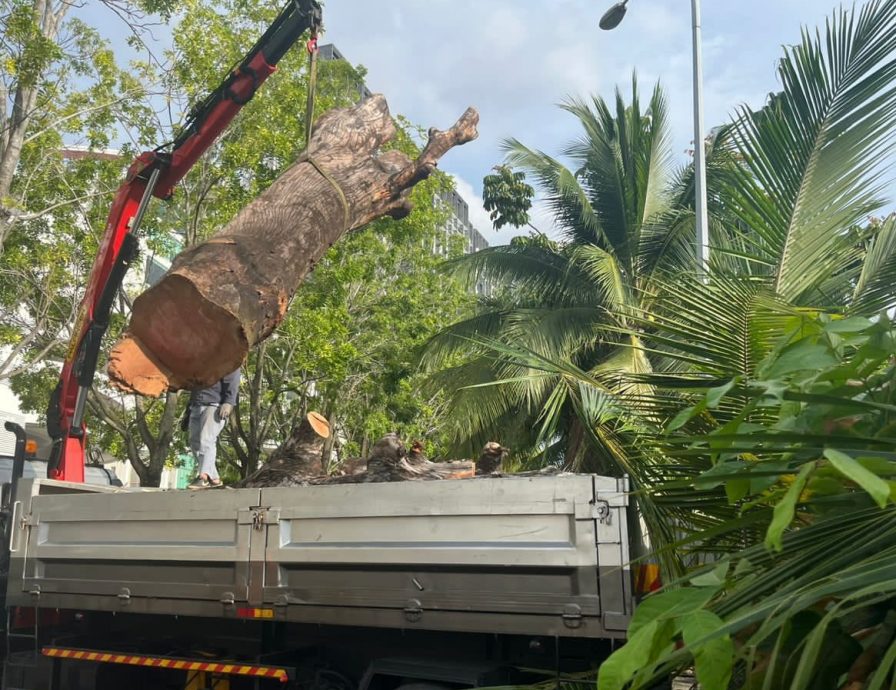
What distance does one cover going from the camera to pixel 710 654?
4.32 feet

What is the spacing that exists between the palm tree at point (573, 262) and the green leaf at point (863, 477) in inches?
451

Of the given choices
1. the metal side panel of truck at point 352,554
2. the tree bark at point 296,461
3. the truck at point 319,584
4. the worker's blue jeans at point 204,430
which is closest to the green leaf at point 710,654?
the truck at point 319,584

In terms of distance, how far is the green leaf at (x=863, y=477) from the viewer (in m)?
1.11

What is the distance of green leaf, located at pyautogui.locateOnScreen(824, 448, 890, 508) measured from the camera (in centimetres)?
111

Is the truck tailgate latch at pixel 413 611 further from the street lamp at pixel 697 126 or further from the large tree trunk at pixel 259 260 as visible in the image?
the street lamp at pixel 697 126

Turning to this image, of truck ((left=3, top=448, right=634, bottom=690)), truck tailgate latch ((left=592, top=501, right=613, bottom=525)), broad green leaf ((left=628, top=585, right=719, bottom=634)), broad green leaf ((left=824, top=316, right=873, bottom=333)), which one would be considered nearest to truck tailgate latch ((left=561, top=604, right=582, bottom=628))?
truck ((left=3, top=448, right=634, bottom=690))

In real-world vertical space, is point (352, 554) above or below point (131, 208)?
below

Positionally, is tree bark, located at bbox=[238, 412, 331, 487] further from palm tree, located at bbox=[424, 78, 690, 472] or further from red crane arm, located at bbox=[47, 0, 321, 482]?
palm tree, located at bbox=[424, 78, 690, 472]

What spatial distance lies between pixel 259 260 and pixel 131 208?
8.82 ft

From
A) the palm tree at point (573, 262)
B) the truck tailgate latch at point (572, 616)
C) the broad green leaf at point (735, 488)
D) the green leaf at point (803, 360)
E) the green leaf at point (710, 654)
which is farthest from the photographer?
the palm tree at point (573, 262)

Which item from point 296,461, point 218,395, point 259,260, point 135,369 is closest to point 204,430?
point 218,395

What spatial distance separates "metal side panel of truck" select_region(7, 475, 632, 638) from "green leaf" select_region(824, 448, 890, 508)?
8.26 feet

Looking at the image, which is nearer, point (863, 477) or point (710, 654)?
point (863, 477)

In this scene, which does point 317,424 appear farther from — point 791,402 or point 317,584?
point 791,402
